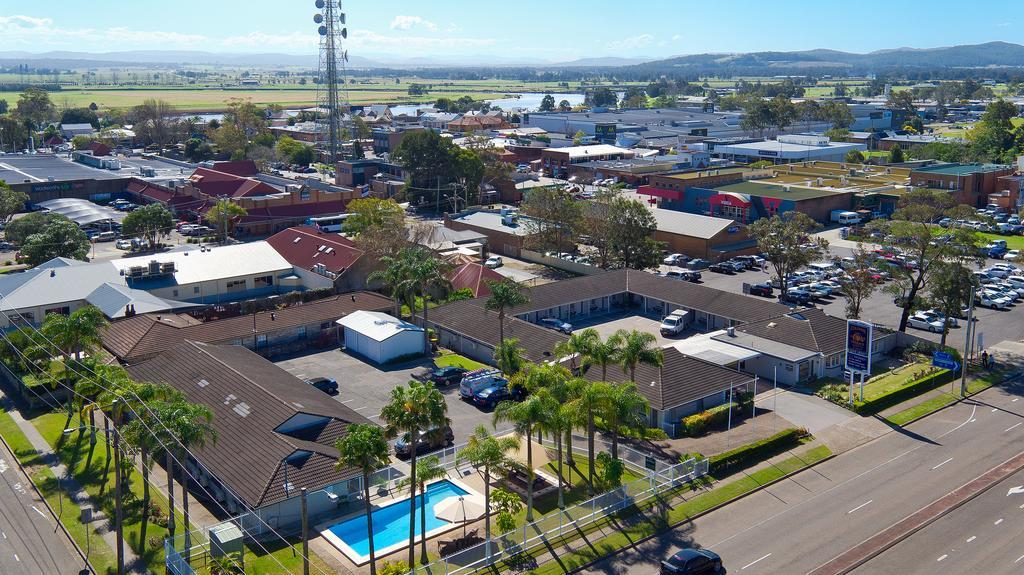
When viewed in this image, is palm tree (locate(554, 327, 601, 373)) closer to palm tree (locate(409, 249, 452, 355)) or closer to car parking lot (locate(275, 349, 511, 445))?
car parking lot (locate(275, 349, 511, 445))

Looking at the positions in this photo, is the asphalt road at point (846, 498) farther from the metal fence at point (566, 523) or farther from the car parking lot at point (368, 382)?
the car parking lot at point (368, 382)

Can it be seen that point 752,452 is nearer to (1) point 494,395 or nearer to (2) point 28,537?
(1) point 494,395

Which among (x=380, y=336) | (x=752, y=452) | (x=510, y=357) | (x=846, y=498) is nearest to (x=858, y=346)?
(x=752, y=452)

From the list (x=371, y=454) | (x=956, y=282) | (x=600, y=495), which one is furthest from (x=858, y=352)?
(x=371, y=454)

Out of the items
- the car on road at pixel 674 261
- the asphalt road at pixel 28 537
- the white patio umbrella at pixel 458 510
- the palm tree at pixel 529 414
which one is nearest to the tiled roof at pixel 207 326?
the asphalt road at pixel 28 537

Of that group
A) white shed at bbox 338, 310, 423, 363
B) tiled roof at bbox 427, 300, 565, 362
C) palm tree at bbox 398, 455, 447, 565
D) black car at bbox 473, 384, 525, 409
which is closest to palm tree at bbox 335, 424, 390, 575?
palm tree at bbox 398, 455, 447, 565
